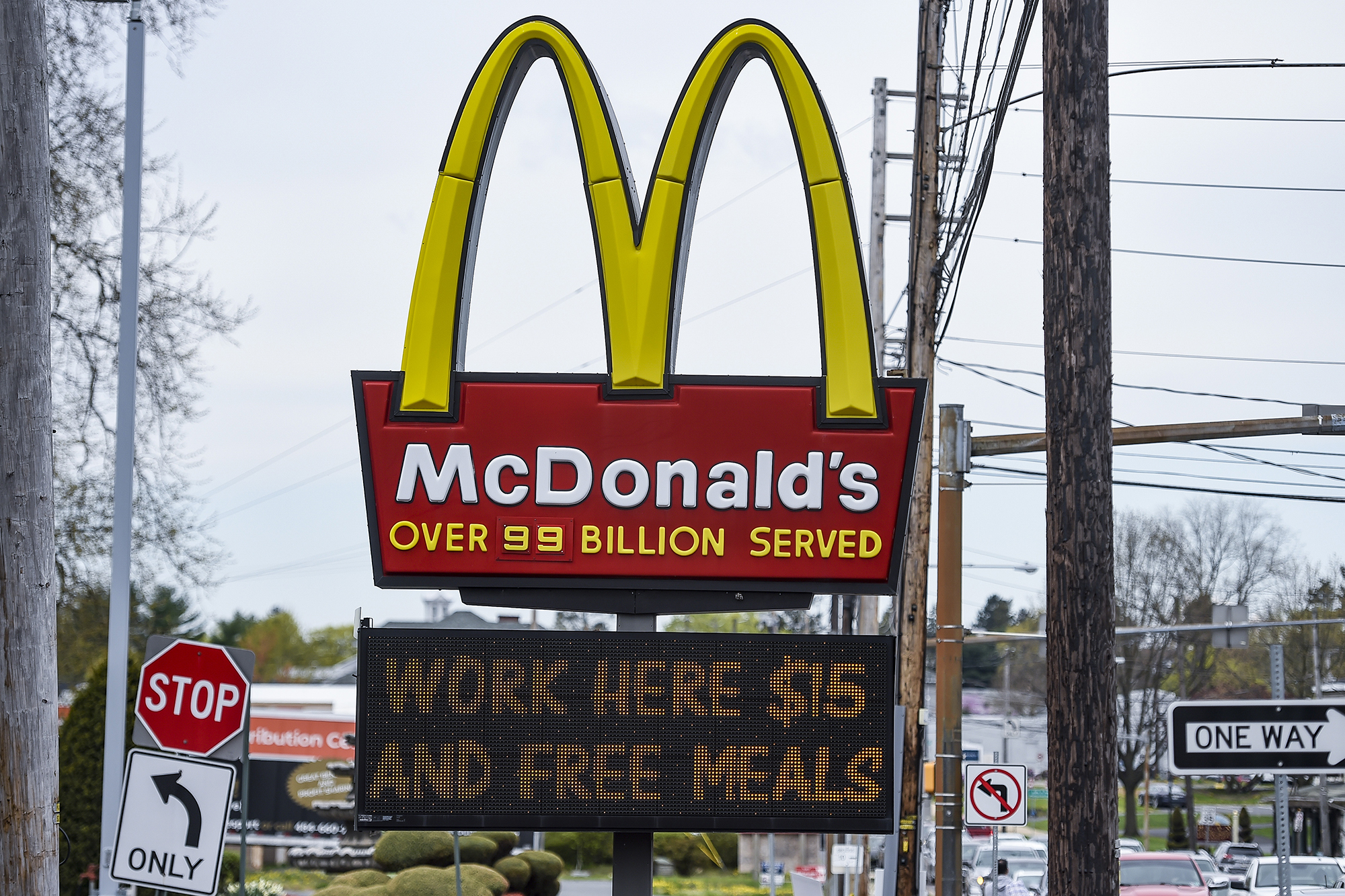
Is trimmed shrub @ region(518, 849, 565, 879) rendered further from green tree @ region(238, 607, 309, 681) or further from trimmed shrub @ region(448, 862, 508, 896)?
green tree @ region(238, 607, 309, 681)

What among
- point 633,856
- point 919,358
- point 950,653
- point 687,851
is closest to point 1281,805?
point 633,856

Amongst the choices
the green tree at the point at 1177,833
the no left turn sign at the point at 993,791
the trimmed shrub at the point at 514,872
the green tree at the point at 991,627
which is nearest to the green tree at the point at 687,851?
the trimmed shrub at the point at 514,872

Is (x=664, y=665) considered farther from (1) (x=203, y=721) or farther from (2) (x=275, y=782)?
(2) (x=275, y=782)

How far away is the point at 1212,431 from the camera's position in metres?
14.0

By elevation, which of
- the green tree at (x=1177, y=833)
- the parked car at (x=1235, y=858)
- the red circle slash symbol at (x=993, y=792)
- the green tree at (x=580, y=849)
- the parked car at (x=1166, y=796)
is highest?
the red circle slash symbol at (x=993, y=792)

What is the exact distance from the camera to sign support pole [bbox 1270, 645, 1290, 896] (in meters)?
9.27

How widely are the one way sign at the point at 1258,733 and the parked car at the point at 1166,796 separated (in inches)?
2398

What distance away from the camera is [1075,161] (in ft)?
21.9

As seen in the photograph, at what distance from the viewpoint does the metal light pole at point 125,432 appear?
10914mm

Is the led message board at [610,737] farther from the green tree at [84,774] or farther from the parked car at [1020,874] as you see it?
the parked car at [1020,874]

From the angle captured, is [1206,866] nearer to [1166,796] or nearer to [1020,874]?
[1020,874]

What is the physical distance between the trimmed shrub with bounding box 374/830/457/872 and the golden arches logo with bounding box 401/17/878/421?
2061 cm

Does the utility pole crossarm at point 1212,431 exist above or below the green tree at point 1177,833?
above

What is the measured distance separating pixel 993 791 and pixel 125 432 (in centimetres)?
1172
